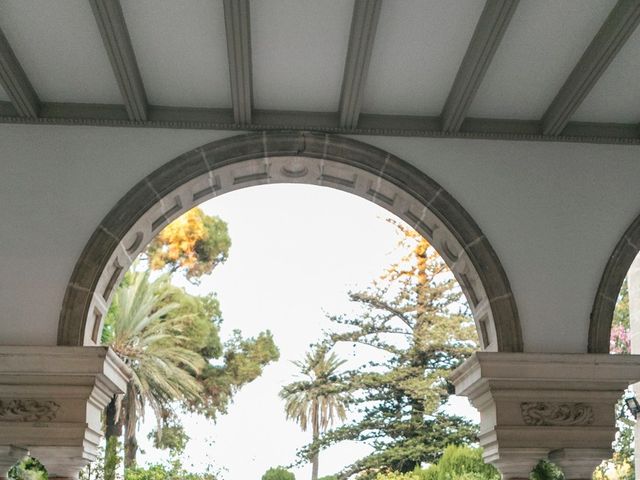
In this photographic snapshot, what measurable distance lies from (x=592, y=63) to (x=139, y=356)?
12124 mm

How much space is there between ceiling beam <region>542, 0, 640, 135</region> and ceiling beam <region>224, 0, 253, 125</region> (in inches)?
68.6

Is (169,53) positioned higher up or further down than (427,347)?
further down

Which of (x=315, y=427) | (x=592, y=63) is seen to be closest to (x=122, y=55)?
(x=592, y=63)

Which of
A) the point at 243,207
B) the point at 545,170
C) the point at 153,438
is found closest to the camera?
the point at 545,170

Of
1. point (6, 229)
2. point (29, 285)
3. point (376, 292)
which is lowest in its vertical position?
point (29, 285)

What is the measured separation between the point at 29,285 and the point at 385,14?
2508mm

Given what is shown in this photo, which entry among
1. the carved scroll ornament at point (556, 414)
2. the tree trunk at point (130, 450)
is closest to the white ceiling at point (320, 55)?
the carved scroll ornament at point (556, 414)

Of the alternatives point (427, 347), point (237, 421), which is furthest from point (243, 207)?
point (427, 347)

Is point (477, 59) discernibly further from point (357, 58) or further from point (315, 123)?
point (315, 123)

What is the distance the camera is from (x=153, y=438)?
18031 millimetres

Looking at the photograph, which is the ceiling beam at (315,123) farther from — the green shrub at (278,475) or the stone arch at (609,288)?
the green shrub at (278,475)

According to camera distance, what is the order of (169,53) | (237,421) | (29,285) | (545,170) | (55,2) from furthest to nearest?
1. (237,421)
2. (545,170)
3. (29,285)
4. (169,53)
5. (55,2)

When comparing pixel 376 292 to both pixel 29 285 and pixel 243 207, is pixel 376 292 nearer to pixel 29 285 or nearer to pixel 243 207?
pixel 243 207

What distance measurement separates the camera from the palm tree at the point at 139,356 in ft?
49.9
